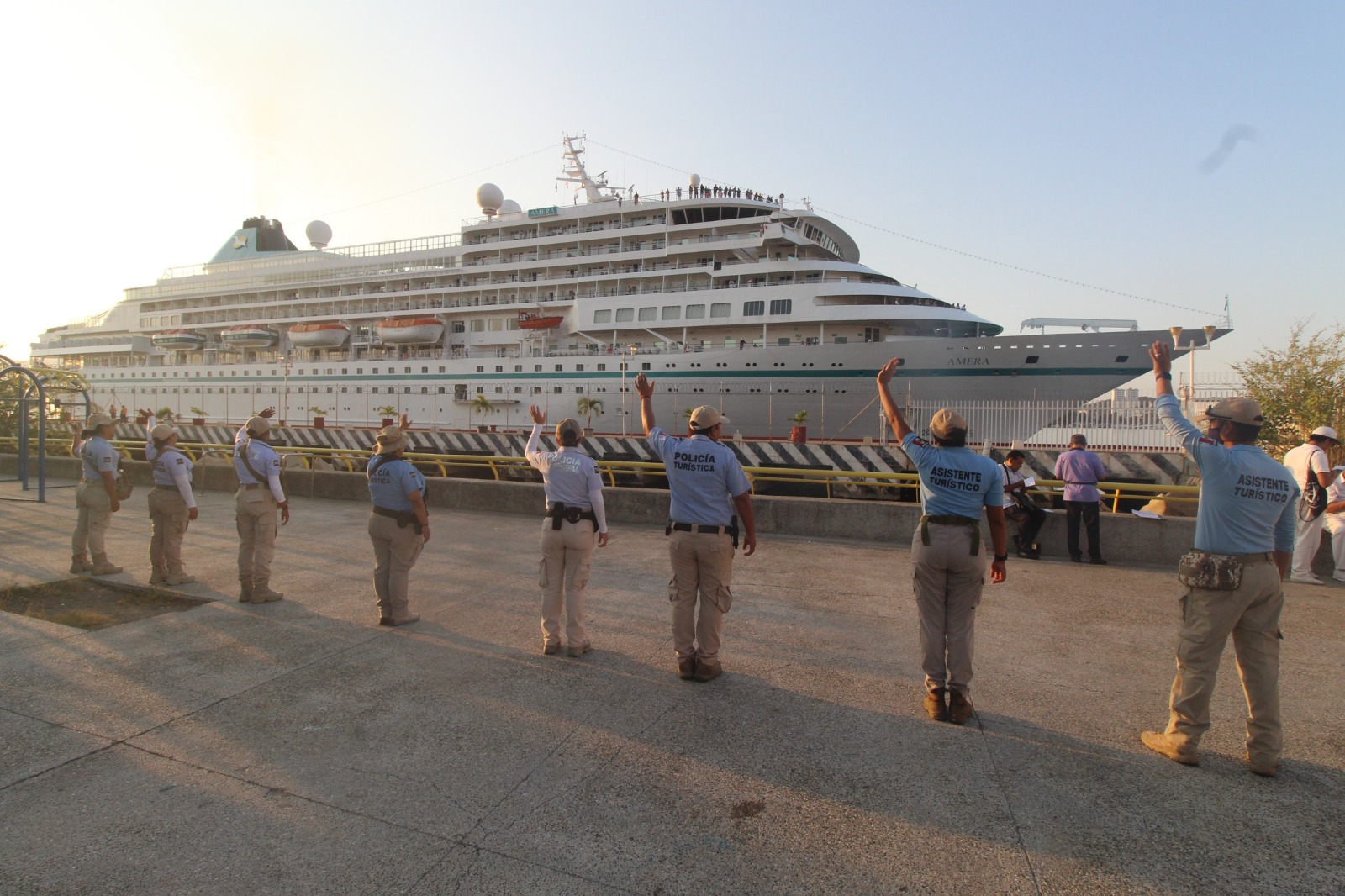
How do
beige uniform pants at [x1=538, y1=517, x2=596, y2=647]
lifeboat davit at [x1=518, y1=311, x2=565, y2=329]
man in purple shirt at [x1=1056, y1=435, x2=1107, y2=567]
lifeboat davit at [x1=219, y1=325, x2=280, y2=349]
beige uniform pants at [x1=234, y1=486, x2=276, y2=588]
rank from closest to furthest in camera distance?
beige uniform pants at [x1=538, y1=517, x2=596, y2=647], beige uniform pants at [x1=234, y1=486, x2=276, y2=588], man in purple shirt at [x1=1056, y1=435, x2=1107, y2=567], lifeboat davit at [x1=518, y1=311, x2=565, y2=329], lifeboat davit at [x1=219, y1=325, x2=280, y2=349]

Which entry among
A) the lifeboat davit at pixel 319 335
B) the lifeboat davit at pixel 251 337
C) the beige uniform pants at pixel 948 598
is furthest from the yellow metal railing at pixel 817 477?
the lifeboat davit at pixel 251 337

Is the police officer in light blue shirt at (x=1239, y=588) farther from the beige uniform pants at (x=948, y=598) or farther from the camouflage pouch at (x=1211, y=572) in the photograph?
the beige uniform pants at (x=948, y=598)

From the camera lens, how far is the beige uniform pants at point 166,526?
638 cm

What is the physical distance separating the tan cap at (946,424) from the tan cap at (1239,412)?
1.19 metres

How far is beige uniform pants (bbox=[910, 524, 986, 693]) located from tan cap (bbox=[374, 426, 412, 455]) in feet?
12.5

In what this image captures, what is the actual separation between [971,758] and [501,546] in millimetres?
6558

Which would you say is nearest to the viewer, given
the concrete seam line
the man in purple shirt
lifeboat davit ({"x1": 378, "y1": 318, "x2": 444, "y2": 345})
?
the concrete seam line

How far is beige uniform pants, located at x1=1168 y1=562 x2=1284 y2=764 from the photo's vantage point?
3.17 m

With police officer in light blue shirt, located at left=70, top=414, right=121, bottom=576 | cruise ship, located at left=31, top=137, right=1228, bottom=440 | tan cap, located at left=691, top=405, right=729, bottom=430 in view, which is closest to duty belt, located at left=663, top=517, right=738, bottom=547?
tan cap, located at left=691, top=405, right=729, bottom=430

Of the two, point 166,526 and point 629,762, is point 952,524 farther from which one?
point 166,526

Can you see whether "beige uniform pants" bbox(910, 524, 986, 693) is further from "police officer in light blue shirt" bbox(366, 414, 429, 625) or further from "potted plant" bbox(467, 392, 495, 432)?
"potted plant" bbox(467, 392, 495, 432)

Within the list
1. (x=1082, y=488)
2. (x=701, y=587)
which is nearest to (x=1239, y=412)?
(x=701, y=587)

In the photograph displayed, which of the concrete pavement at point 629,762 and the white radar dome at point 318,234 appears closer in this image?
the concrete pavement at point 629,762

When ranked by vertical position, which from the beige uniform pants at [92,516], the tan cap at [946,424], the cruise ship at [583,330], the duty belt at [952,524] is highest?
the cruise ship at [583,330]
